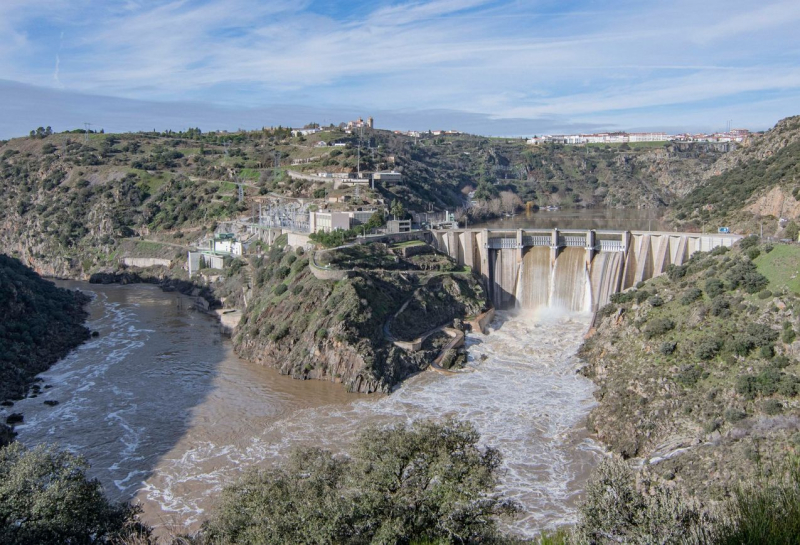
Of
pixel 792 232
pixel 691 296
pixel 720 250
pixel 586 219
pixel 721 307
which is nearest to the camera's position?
pixel 721 307

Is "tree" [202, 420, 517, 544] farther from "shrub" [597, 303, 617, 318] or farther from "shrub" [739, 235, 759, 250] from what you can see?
"shrub" [739, 235, 759, 250]

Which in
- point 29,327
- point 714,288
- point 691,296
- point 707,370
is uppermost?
point 714,288

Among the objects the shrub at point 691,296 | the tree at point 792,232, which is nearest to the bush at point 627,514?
the shrub at point 691,296

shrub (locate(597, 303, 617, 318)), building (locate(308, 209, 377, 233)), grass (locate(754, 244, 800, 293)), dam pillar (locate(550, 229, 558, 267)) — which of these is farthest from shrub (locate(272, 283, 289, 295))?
grass (locate(754, 244, 800, 293))

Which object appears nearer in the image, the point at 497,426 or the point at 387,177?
the point at 497,426

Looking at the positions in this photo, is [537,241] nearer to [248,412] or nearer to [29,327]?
[248,412]

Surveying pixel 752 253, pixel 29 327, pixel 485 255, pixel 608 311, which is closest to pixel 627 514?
pixel 608 311
